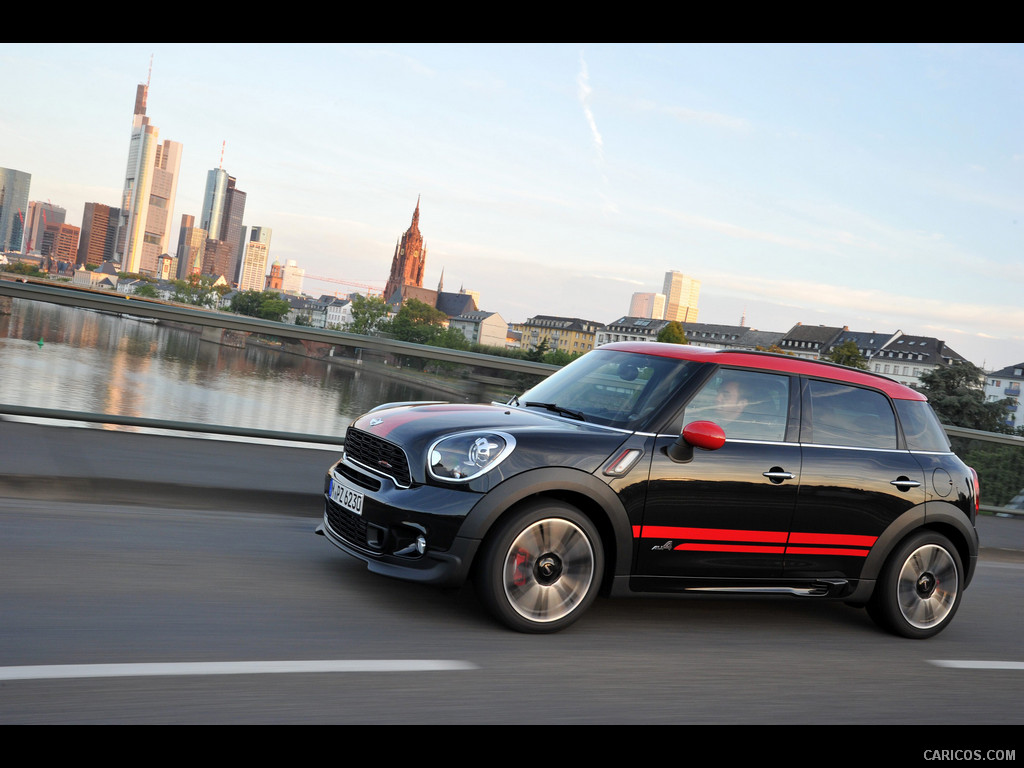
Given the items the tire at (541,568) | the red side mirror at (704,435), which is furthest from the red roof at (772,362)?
the tire at (541,568)

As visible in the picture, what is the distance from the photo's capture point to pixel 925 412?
19.5 feet

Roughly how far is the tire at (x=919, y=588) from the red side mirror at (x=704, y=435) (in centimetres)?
155

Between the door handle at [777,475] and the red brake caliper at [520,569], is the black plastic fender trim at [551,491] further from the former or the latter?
the door handle at [777,475]

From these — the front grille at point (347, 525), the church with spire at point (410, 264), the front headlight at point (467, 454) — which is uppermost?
the church with spire at point (410, 264)

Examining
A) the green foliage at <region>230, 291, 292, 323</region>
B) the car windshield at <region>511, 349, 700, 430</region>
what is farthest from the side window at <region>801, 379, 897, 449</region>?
the green foliage at <region>230, 291, 292, 323</region>

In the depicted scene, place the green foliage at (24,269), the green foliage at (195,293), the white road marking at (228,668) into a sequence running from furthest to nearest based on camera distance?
A: the green foliage at (195,293) < the green foliage at (24,269) < the white road marking at (228,668)

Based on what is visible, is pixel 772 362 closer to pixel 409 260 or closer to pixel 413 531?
pixel 413 531

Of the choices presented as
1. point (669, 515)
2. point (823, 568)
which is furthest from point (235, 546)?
point (823, 568)

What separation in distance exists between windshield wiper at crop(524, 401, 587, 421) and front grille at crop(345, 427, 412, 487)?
1018mm

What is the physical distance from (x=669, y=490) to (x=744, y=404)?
76 centimetres

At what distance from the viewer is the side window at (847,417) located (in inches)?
214

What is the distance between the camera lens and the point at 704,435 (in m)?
4.91

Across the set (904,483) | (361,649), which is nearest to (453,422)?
(361,649)
